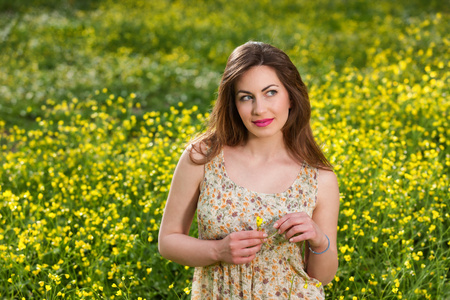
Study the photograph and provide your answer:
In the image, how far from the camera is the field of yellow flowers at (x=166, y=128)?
→ 298cm

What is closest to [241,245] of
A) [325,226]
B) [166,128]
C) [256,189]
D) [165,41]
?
[256,189]

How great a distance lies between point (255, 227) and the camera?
2.11m

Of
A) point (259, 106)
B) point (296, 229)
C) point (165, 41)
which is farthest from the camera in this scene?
point (165, 41)

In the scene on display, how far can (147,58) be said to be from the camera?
8.62 metres

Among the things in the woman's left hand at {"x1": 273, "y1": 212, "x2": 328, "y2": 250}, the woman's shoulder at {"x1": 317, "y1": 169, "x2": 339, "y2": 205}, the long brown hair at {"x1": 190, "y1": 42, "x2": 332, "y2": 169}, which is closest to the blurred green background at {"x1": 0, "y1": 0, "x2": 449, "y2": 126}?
the long brown hair at {"x1": 190, "y1": 42, "x2": 332, "y2": 169}

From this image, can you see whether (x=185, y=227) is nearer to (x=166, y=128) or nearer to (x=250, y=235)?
(x=250, y=235)

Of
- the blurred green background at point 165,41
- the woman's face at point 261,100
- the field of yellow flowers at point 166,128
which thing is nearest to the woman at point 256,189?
the woman's face at point 261,100

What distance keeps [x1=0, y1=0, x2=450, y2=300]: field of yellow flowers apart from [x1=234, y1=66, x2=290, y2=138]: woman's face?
3.16 ft

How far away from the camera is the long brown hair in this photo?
2092 millimetres

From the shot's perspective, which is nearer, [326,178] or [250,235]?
[250,235]

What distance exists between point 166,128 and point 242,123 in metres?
3.62

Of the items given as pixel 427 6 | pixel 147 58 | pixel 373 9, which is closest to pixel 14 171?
pixel 147 58

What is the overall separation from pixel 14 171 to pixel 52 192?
0.47m

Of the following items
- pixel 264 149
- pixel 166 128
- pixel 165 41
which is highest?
pixel 165 41
